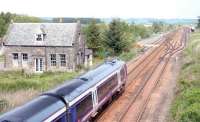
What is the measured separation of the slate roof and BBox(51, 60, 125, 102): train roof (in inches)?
734

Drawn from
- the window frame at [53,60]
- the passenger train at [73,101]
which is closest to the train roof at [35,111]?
the passenger train at [73,101]

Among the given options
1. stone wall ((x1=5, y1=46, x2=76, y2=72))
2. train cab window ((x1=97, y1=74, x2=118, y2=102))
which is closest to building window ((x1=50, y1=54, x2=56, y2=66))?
stone wall ((x1=5, y1=46, x2=76, y2=72))

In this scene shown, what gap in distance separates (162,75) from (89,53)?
14.1 meters

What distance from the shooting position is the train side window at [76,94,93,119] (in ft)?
54.5

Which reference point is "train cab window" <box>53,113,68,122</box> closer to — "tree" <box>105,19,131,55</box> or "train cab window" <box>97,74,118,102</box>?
"train cab window" <box>97,74,118,102</box>

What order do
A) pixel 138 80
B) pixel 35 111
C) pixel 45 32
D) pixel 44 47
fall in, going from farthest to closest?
pixel 45 32, pixel 44 47, pixel 138 80, pixel 35 111

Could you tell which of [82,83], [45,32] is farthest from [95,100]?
[45,32]

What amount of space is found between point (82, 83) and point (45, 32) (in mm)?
27004

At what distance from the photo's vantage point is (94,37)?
5634 centimetres

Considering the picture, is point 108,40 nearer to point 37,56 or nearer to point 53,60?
point 53,60

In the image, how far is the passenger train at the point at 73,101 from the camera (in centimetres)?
1302

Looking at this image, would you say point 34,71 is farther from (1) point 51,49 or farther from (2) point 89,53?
(2) point 89,53

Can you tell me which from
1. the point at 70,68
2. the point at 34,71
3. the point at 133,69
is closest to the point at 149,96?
the point at 133,69

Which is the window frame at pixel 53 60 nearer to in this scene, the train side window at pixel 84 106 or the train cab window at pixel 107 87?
the train cab window at pixel 107 87
